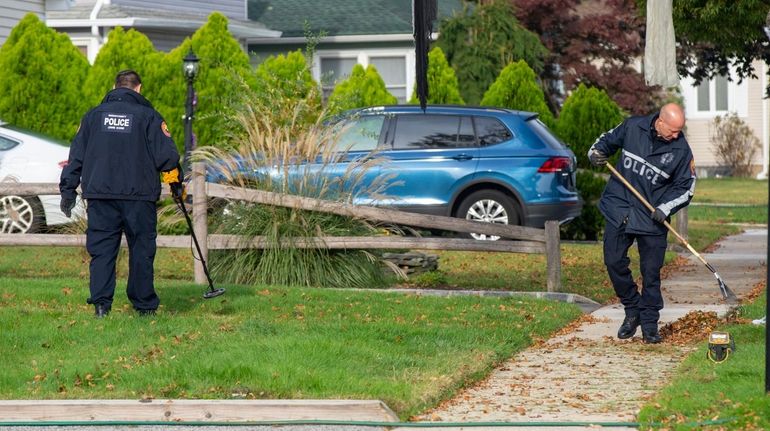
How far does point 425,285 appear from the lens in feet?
45.7

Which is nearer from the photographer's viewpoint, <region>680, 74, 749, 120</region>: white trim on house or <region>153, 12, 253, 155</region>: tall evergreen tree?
<region>153, 12, 253, 155</region>: tall evergreen tree

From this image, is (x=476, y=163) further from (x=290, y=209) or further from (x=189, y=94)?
(x=189, y=94)

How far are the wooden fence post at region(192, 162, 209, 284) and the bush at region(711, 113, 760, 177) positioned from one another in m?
28.3

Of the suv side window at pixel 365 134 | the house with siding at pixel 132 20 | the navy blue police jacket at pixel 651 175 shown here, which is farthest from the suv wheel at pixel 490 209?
the house with siding at pixel 132 20

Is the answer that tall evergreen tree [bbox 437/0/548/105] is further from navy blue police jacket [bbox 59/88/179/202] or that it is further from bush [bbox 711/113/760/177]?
navy blue police jacket [bbox 59/88/179/202]

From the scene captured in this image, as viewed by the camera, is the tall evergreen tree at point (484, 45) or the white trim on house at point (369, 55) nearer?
the tall evergreen tree at point (484, 45)

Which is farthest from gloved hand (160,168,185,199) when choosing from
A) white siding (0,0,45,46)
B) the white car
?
white siding (0,0,45,46)

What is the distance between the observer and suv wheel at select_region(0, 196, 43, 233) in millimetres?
15261

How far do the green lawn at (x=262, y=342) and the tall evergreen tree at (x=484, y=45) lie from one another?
16876 millimetres

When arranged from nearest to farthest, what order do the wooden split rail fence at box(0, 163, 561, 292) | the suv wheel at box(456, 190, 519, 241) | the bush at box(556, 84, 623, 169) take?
the wooden split rail fence at box(0, 163, 561, 292) < the suv wheel at box(456, 190, 519, 241) < the bush at box(556, 84, 623, 169)

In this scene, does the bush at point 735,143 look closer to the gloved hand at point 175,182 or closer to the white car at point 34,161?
the white car at point 34,161

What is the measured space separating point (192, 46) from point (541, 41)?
33.4 ft

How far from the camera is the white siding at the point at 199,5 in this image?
25812mm

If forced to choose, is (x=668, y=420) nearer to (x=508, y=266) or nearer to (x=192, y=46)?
(x=508, y=266)
